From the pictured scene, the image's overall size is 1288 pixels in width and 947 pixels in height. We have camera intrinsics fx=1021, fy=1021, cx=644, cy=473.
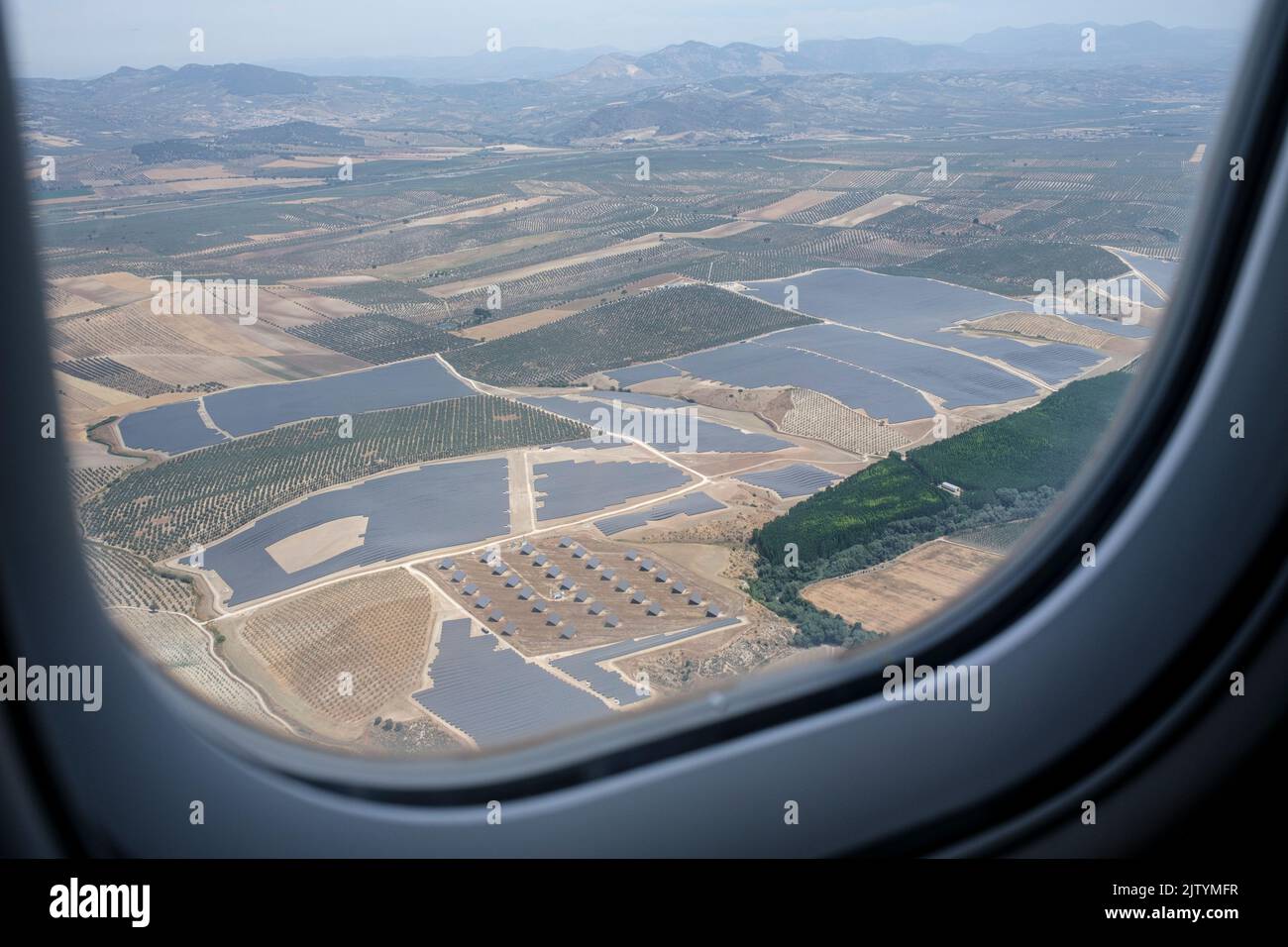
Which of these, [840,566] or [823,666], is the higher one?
[823,666]

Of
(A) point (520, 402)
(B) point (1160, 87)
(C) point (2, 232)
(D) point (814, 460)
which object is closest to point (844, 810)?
(C) point (2, 232)

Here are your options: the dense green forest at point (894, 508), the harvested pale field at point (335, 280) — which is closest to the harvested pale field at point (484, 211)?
the harvested pale field at point (335, 280)

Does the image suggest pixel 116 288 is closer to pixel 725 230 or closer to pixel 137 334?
pixel 137 334

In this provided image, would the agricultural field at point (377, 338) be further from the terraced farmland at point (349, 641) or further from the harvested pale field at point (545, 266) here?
the terraced farmland at point (349, 641)

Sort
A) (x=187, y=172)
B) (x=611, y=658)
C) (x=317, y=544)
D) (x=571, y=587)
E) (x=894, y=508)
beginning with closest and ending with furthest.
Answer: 1. (x=611, y=658)
2. (x=571, y=587)
3. (x=894, y=508)
4. (x=317, y=544)
5. (x=187, y=172)

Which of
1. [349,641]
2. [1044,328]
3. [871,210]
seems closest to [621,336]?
[1044,328]

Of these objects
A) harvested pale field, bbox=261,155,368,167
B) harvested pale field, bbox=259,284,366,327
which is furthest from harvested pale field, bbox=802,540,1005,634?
harvested pale field, bbox=261,155,368,167

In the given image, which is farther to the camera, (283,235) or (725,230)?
(725,230)
